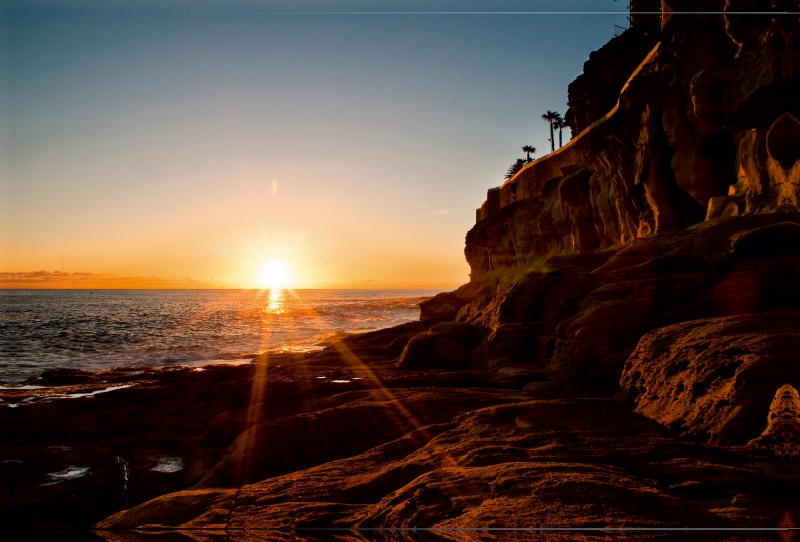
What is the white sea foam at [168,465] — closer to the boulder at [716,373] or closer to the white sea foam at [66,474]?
the white sea foam at [66,474]

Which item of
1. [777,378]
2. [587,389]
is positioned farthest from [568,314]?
[777,378]

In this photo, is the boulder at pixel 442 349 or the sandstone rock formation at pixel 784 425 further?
the boulder at pixel 442 349

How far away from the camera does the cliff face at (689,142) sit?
1575 cm

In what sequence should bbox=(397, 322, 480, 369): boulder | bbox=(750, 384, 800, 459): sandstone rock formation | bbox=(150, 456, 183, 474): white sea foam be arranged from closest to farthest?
bbox=(750, 384, 800, 459): sandstone rock formation < bbox=(150, 456, 183, 474): white sea foam < bbox=(397, 322, 480, 369): boulder

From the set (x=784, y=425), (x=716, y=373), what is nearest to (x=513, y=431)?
(x=716, y=373)

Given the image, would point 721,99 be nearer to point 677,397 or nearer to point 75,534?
point 677,397

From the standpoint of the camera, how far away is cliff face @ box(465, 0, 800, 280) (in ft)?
51.7

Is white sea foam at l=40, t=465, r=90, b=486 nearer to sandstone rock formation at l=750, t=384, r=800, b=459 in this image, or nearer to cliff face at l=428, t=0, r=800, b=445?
cliff face at l=428, t=0, r=800, b=445

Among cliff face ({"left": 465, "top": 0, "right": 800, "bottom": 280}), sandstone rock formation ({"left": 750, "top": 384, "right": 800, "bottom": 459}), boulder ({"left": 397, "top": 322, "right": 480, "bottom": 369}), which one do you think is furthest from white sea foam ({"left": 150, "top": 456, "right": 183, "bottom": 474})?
cliff face ({"left": 465, "top": 0, "right": 800, "bottom": 280})

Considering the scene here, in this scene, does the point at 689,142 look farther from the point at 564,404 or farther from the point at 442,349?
the point at 564,404

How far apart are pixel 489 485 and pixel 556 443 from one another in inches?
69.7

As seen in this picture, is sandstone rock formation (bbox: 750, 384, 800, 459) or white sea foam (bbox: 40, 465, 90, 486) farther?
white sea foam (bbox: 40, 465, 90, 486)

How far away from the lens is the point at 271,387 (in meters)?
13.6

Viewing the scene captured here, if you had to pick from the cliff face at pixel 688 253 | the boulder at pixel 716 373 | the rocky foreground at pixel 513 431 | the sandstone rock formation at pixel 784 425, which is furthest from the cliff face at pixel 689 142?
the sandstone rock formation at pixel 784 425
